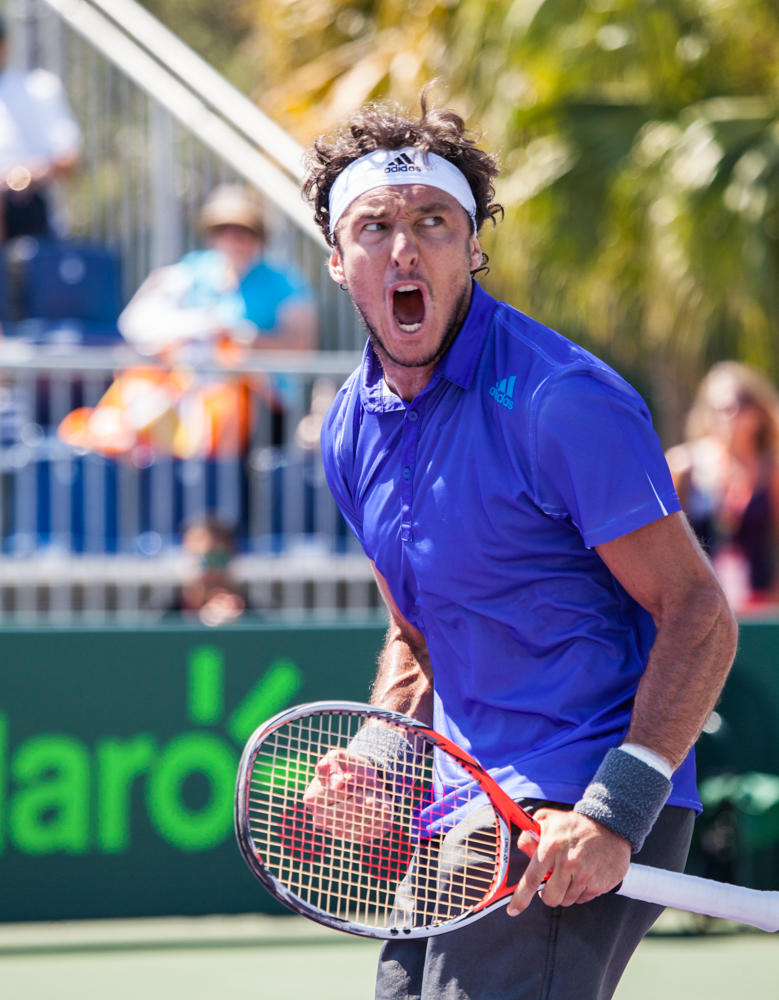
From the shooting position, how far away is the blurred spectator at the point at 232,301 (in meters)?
6.07

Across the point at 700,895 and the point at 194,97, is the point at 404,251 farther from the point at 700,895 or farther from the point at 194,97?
the point at 194,97

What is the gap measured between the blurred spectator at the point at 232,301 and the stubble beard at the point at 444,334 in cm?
373

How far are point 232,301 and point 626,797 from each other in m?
4.50

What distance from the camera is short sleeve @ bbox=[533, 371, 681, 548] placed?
6.56 feet

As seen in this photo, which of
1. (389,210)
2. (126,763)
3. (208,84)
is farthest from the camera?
(208,84)

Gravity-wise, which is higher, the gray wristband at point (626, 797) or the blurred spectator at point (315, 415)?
the blurred spectator at point (315, 415)

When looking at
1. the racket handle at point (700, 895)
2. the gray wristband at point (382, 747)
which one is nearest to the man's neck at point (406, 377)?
the gray wristband at point (382, 747)

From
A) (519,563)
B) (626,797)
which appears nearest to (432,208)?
(519,563)

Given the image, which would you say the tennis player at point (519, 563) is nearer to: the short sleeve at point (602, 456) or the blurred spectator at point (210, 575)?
the short sleeve at point (602, 456)

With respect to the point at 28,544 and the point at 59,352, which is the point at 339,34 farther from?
the point at 28,544

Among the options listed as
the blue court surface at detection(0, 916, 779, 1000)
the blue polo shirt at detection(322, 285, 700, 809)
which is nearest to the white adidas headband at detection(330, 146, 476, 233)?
the blue polo shirt at detection(322, 285, 700, 809)

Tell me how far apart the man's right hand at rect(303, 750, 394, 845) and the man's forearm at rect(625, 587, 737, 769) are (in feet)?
1.75

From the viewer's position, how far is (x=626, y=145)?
30.4 ft

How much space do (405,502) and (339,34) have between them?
10038 mm
